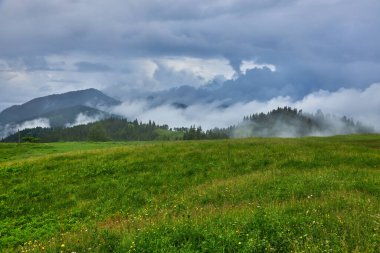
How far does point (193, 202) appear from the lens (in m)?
17.0

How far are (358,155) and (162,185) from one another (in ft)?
57.1

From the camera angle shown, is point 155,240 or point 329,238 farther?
point 155,240

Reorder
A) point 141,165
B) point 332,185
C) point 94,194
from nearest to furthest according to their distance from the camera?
1. point 332,185
2. point 94,194
3. point 141,165

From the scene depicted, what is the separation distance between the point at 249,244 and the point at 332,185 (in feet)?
32.7

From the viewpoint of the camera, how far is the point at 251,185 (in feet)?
62.7

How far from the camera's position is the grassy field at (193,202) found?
9.52 meters

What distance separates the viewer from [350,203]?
12547 mm

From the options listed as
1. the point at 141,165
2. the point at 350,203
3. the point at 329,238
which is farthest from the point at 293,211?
the point at 141,165

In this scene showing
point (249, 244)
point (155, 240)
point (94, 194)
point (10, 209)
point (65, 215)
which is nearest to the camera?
point (249, 244)

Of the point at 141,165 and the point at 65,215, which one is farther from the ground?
the point at 141,165

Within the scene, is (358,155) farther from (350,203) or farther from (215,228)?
(215,228)

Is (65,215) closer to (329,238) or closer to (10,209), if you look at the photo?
(10,209)

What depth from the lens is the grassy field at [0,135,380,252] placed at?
9.52 metres

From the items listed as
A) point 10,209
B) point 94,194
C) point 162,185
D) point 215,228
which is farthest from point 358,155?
point 10,209
